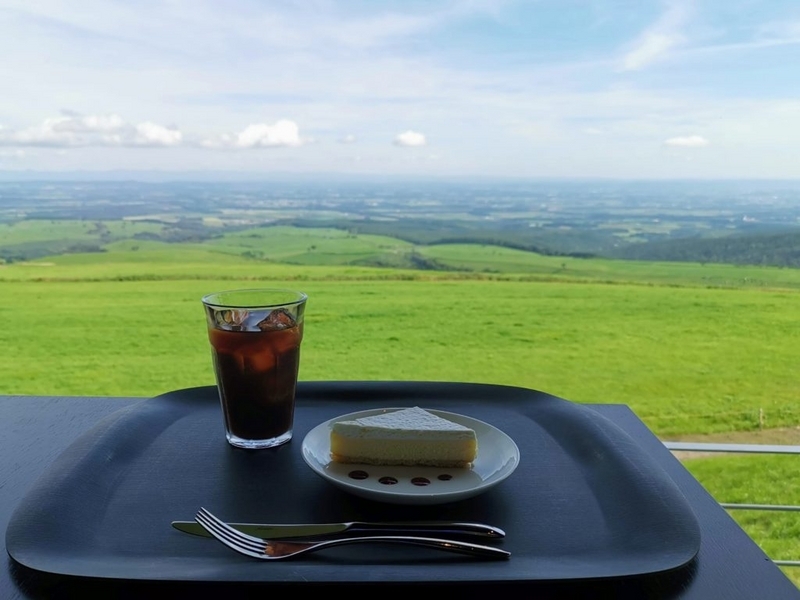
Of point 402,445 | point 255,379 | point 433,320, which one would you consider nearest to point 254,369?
point 255,379

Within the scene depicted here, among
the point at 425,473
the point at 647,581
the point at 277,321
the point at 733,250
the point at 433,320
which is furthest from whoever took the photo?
the point at 433,320

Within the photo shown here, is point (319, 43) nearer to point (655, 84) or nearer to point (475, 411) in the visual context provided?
point (655, 84)

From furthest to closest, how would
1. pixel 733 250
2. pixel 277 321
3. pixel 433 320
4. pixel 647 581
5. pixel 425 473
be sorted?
pixel 433 320 < pixel 733 250 < pixel 277 321 < pixel 425 473 < pixel 647 581

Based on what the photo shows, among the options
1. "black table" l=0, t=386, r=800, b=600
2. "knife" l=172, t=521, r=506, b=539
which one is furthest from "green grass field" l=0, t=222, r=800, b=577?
"knife" l=172, t=521, r=506, b=539

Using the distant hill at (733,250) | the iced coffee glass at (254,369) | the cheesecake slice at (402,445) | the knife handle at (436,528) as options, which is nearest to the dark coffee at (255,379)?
the iced coffee glass at (254,369)

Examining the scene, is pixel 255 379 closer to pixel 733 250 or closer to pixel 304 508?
pixel 304 508

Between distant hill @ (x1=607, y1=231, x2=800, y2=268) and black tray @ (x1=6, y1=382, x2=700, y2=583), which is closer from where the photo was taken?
black tray @ (x1=6, y1=382, x2=700, y2=583)

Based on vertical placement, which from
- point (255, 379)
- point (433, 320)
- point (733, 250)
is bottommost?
point (433, 320)

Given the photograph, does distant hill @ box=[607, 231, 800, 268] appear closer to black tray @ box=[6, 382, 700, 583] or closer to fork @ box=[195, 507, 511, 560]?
black tray @ box=[6, 382, 700, 583]

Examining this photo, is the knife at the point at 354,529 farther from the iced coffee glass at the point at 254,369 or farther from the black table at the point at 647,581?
the iced coffee glass at the point at 254,369

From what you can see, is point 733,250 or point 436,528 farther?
point 733,250
